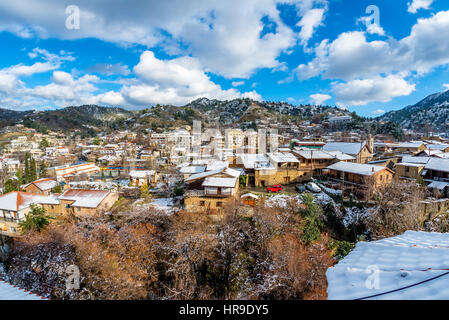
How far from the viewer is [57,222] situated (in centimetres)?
2117

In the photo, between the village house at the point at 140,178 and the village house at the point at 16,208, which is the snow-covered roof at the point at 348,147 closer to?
the village house at the point at 140,178

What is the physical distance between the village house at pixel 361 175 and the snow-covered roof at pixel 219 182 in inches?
515

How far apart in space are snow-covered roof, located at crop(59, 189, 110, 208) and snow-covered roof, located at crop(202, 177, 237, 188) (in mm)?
11608

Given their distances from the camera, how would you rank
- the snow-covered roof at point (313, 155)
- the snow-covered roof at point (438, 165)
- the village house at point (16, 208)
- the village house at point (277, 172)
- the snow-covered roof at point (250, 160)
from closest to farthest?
the snow-covered roof at point (438, 165)
the village house at point (16, 208)
the village house at point (277, 172)
the snow-covered roof at point (250, 160)
the snow-covered roof at point (313, 155)

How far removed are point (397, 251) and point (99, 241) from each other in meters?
17.6

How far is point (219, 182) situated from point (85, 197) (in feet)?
49.1

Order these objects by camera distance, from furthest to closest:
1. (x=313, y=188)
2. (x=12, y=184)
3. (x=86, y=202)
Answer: (x=12, y=184) < (x=313, y=188) < (x=86, y=202)

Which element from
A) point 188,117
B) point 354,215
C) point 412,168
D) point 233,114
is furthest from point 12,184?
point 233,114

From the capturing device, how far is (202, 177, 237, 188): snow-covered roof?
18.9 meters

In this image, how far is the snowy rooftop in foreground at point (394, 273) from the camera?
3262 mm

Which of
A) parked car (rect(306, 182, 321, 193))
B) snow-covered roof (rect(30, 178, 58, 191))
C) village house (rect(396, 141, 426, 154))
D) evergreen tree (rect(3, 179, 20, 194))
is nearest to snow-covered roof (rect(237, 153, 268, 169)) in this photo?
parked car (rect(306, 182, 321, 193))

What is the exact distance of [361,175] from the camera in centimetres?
2148

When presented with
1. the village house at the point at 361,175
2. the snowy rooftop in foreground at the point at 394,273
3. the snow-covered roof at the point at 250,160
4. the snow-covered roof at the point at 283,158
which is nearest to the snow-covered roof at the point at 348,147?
the village house at the point at 361,175

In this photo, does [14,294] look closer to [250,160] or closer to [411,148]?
[250,160]
